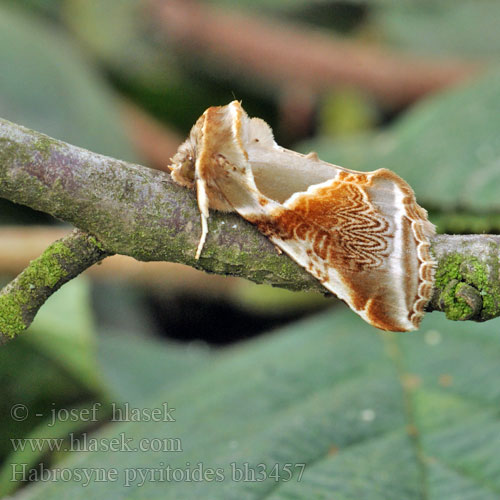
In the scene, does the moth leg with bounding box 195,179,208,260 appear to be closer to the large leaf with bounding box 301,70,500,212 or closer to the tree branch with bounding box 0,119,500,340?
the tree branch with bounding box 0,119,500,340

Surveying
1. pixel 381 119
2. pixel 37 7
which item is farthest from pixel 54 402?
pixel 37 7

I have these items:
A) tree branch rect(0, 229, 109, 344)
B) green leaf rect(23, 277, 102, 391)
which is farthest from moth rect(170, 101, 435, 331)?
green leaf rect(23, 277, 102, 391)

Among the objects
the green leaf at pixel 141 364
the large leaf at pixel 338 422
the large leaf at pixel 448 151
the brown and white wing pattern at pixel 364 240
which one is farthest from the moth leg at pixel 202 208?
the green leaf at pixel 141 364

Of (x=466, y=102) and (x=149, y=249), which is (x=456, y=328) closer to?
(x=466, y=102)

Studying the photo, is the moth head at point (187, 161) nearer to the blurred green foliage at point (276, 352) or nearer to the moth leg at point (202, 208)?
the moth leg at point (202, 208)

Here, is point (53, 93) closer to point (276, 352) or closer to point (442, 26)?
point (276, 352)

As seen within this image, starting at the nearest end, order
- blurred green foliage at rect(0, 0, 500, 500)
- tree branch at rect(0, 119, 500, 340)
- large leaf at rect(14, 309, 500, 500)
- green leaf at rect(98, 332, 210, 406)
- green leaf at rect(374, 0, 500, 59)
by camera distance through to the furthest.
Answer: tree branch at rect(0, 119, 500, 340) → large leaf at rect(14, 309, 500, 500) → blurred green foliage at rect(0, 0, 500, 500) → green leaf at rect(98, 332, 210, 406) → green leaf at rect(374, 0, 500, 59)

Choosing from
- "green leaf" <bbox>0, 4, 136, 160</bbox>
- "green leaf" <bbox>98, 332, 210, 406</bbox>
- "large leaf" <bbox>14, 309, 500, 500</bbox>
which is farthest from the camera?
"green leaf" <bbox>0, 4, 136, 160</bbox>
